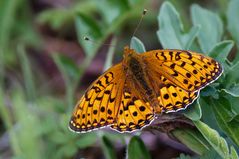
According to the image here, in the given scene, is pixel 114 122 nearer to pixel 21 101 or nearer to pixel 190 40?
pixel 190 40

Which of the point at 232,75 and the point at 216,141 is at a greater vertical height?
the point at 232,75

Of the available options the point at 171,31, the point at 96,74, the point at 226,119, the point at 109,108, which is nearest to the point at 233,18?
the point at 171,31

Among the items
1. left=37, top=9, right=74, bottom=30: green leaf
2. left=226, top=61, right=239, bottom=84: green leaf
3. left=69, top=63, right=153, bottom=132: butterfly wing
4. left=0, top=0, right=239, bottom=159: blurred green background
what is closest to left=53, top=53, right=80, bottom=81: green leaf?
left=0, top=0, right=239, bottom=159: blurred green background

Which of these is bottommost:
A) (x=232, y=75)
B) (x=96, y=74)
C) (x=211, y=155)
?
(x=96, y=74)

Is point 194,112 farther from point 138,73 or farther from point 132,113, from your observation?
point 138,73

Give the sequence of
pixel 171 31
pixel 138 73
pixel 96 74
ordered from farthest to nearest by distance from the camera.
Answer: pixel 96 74 → pixel 171 31 → pixel 138 73
